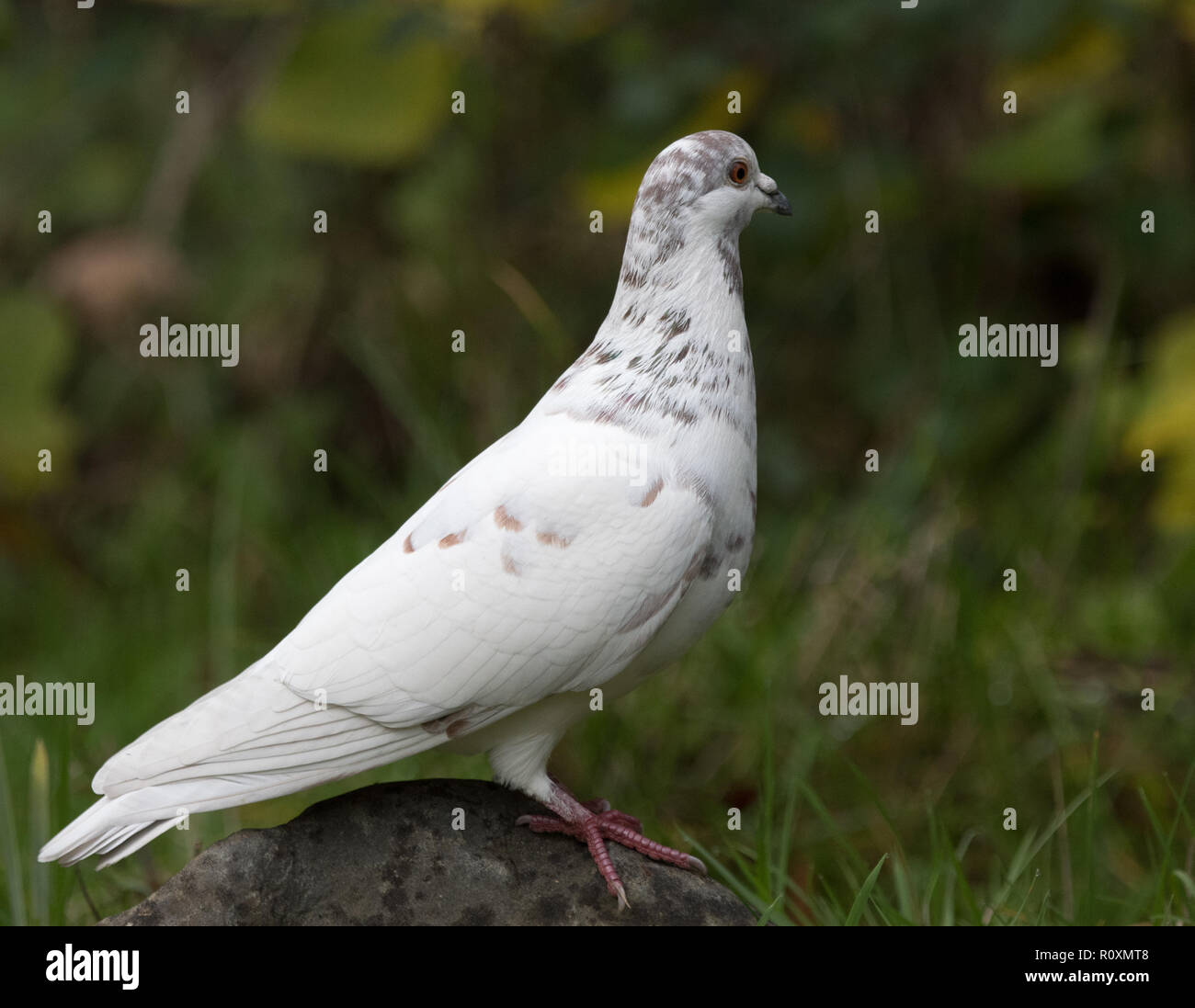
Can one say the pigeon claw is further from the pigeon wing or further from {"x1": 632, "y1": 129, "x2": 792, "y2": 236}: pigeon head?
{"x1": 632, "y1": 129, "x2": 792, "y2": 236}: pigeon head

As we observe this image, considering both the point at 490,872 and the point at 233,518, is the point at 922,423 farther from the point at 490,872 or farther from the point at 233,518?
the point at 490,872

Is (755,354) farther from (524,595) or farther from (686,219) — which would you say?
(524,595)

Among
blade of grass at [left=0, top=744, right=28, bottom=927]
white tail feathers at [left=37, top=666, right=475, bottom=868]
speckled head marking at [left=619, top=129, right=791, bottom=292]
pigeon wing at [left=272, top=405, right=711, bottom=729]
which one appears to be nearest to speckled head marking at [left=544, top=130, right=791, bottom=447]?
speckled head marking at [left=619, top=129, right=791, bottom=292]

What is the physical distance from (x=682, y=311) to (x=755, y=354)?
3666 millimetres

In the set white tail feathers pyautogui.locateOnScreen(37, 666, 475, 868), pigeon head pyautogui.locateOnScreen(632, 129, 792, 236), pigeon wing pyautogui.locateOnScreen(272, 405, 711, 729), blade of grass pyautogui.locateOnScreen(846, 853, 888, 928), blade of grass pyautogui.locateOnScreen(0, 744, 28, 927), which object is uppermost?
pigeon head pyautogui.locateOnScreen(632, 129, 792, 236)

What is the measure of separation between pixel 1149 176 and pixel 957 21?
1.27m

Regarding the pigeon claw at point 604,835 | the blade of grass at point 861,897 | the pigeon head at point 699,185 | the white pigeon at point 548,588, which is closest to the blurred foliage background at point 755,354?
the blade of grass at point 861,897

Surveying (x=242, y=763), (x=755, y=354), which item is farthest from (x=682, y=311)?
(x=755, y=354)

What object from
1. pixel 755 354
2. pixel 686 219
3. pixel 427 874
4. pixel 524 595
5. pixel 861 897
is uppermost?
pixel 755 354

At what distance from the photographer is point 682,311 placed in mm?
3012

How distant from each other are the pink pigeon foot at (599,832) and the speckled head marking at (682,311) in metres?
0.81

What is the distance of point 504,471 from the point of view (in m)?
2.95

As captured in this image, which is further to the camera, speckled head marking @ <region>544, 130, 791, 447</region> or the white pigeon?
speckled head marking @ <region>544, 130, 791, 447</region>

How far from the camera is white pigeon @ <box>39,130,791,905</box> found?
2820 millimetres
